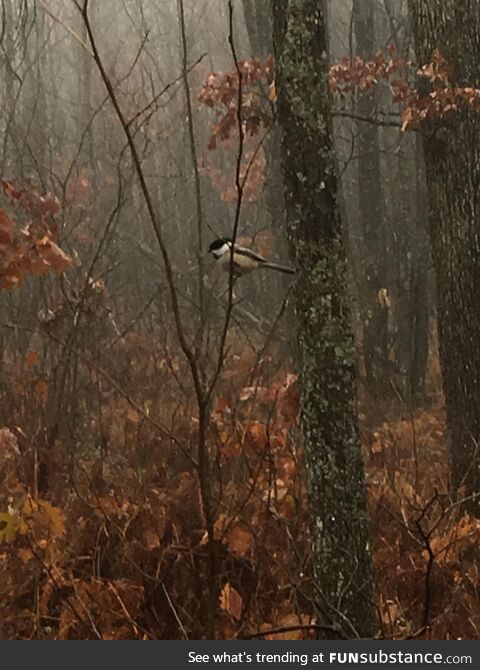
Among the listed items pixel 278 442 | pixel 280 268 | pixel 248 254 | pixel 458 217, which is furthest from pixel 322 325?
pixel 458 217

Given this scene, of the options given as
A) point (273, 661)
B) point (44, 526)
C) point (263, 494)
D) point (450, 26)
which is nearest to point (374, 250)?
point (450, 26)

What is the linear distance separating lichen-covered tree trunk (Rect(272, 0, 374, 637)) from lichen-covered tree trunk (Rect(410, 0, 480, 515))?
2.10 m

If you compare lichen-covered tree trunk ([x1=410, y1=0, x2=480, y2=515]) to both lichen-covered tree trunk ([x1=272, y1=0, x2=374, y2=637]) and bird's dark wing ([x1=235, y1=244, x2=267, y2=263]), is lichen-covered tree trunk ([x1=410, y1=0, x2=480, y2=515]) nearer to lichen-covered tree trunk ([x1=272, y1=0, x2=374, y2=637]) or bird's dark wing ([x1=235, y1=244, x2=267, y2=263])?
bird's dark wing ([x1=235, y1=244, x2=267, y2=263])

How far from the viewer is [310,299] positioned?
355 centimetres

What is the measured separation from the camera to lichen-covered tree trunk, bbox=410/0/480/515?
557 centimetres

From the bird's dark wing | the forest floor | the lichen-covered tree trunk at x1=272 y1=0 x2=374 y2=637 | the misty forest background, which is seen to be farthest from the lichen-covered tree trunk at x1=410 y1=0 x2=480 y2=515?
the lichen-covered tree trunk at x1=272 y1=0 x2=374 y2=637

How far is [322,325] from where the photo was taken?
3547 millimetres

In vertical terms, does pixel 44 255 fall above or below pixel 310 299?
above

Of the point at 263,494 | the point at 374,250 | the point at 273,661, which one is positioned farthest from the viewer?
the point at 374,250

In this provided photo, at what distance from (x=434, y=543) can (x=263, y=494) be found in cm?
104

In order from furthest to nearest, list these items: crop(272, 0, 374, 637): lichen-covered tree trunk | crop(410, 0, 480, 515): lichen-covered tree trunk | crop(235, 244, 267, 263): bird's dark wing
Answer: crop(410, 0, 480, 515): lichen-covered tree trunk < crop(235, 244, 267, 263): bird's dark wing < crop(272, 0, 374, 637): lichen-covered tree trunk

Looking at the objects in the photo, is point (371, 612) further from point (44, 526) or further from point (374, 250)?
point (374, 250)

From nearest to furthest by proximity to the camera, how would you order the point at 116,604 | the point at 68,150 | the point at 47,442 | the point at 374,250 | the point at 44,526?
the point at 116,604 < the point at 44,526 < the point at 47,442 < the point at 374,250 < the point at 68,150

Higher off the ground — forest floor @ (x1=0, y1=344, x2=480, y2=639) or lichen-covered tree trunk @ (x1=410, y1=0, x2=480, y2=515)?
lichen-covered tree trunk @ (x1=410, y1=0, x2=480, y2=515)
